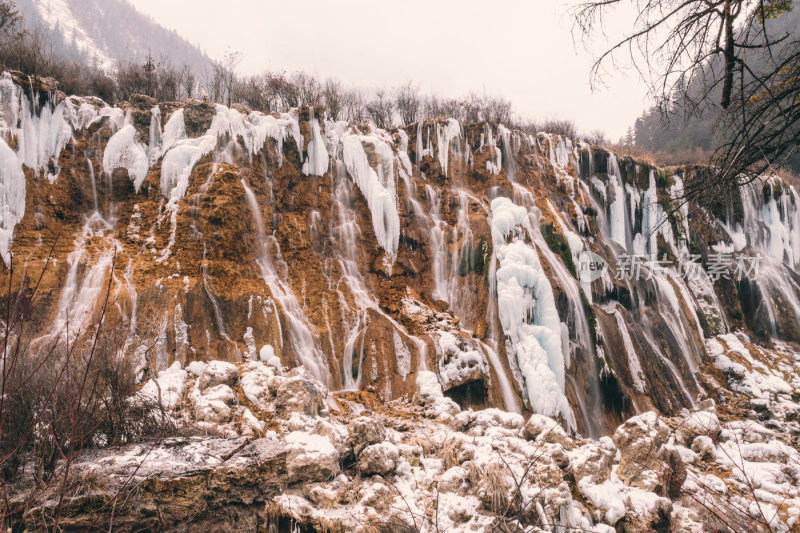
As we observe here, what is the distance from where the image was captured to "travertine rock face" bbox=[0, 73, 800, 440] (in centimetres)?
884

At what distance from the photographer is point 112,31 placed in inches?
3118

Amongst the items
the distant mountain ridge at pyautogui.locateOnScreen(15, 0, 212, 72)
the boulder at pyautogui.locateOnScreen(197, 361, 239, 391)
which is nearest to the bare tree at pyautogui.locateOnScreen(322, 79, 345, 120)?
the boulder at pyautogui.locateOnScreen(197, 361, 239, 391)

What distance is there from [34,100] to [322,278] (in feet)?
29.1

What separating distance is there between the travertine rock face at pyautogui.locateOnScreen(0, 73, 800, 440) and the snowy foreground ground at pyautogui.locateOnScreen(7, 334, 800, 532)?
0.56 metres

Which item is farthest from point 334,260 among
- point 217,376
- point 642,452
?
point 642,452

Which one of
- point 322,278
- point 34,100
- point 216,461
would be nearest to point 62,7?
point 34,100

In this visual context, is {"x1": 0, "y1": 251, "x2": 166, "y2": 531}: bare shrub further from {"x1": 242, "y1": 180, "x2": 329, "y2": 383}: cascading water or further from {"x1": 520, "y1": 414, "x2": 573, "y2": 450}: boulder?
{"x1": 242, "y1": 180, "x2": 329, "y2": 383}: cascading water

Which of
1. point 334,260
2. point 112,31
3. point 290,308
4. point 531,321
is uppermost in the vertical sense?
point 112,31

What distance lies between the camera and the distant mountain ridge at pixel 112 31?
227 ft

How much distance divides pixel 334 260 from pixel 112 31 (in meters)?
100

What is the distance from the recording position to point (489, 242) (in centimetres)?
1188

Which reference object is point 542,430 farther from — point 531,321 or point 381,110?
point 381,110

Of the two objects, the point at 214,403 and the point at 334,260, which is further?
the point at 334,260

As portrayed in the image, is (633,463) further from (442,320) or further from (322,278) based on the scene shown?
(322,278)
